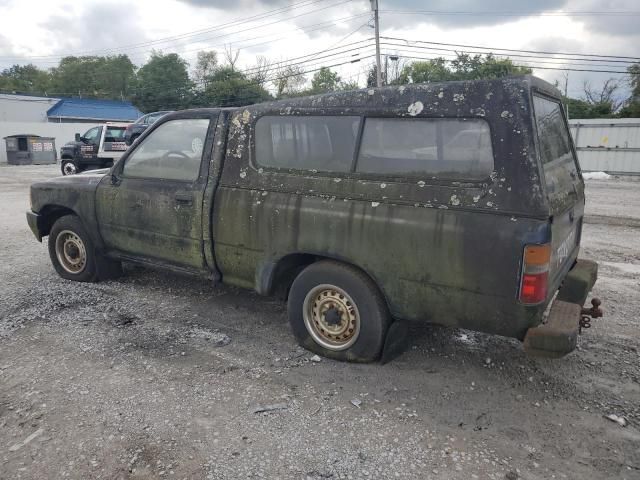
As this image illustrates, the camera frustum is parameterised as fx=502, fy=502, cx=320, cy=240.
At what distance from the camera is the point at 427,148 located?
3.16 metres

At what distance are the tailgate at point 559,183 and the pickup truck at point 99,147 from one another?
17484mm

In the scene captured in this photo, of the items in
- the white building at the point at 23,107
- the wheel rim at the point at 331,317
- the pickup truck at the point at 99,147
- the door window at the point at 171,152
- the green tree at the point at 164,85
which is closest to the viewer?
the wheel rim at the point at 331,317

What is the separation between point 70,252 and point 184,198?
2.06m

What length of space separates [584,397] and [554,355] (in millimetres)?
615

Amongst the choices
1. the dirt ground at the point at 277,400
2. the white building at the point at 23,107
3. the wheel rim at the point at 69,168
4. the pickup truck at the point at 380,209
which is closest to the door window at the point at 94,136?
the wheel rim at the point at 69,168

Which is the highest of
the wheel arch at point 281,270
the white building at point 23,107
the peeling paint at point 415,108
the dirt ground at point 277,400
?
the white building at point 23,107

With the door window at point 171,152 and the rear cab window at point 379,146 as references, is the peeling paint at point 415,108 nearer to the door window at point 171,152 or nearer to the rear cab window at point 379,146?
the rear cab window at point 379,146

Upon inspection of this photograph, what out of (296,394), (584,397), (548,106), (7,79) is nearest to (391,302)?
(296,394)

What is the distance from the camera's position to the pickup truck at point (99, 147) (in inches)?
735

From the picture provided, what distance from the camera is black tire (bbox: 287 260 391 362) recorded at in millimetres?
3420

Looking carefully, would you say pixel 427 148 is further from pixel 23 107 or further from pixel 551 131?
pixel 23 107

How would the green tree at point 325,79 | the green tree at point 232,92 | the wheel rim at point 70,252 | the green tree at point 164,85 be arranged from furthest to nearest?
1. the green tree at point 325,79
2. the green tree at point 164,85
3. the green tree at point 232,92
4. the wheel rim at point 70,252

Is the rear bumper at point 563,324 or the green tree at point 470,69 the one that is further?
the green tree at point 470,69

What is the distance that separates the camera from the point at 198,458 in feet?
8.70
